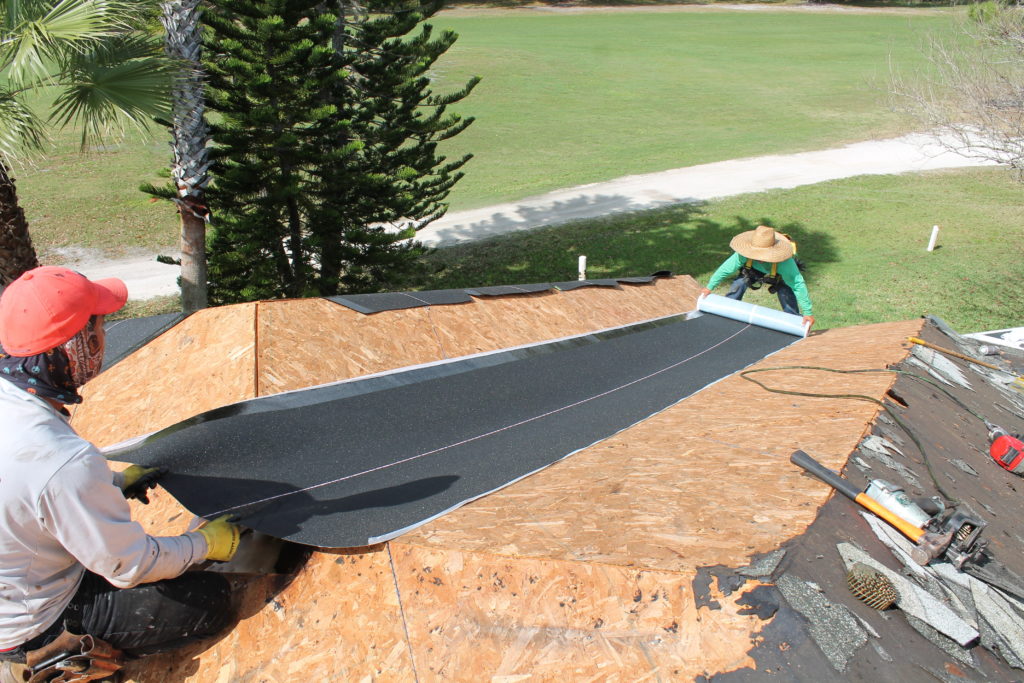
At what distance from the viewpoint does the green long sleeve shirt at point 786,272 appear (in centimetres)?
736

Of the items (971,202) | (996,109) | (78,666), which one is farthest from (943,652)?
(971,202)

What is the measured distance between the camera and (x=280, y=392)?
420 centimetres

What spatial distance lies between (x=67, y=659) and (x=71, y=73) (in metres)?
6.25

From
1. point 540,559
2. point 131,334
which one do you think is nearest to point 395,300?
point 131,334

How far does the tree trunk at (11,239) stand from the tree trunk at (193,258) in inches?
71.7

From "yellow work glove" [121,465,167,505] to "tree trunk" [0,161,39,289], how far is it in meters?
5.86

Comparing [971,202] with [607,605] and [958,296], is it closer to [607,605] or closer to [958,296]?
[958,296]

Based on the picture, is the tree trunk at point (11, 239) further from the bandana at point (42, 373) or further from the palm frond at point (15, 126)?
the bandana at point (42, 373)

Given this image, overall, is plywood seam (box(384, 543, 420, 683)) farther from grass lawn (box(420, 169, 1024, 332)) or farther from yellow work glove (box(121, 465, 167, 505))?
grass lawn (box(420, 169, 1024, 332))

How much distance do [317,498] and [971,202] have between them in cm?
2256

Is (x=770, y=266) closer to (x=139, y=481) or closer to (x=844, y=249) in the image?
(x=139, y=481)

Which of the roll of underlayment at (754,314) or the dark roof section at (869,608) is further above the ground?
the dark roof section at (869,608)

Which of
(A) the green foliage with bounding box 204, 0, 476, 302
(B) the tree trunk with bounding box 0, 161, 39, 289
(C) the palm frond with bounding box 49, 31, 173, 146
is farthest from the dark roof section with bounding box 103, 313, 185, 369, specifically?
(A) the green foliage with bounding box 204, 0, 476, 302

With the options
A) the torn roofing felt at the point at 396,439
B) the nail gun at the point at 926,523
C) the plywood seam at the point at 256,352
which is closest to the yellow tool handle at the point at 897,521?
the nail gun at the point at 926,523
